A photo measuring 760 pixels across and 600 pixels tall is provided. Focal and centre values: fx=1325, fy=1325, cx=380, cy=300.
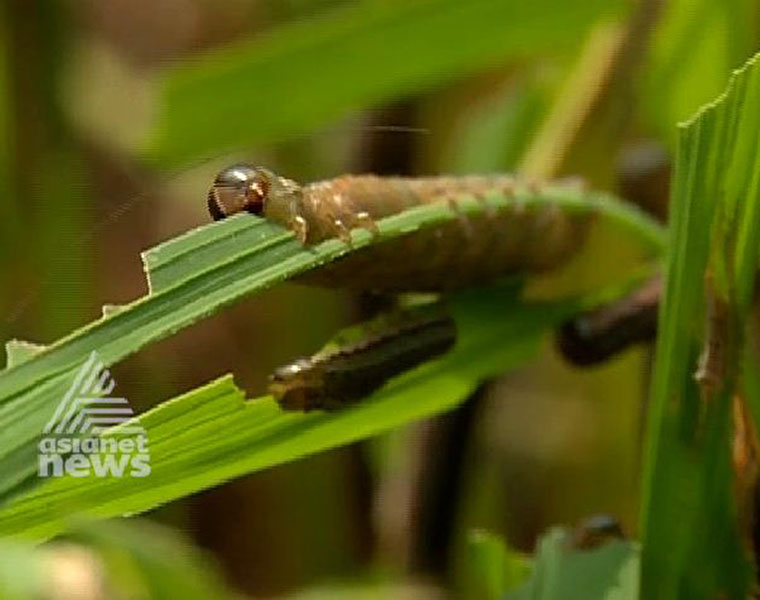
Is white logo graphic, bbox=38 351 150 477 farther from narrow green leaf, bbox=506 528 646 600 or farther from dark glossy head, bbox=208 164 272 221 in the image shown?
narrow green leaf, bbox=506 528 646 600

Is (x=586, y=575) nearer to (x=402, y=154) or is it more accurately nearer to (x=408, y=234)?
(x=408, y=234)

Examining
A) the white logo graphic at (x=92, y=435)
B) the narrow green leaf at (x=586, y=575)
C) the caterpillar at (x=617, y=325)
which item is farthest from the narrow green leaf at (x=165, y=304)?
the caterpillar at (x=617, y=325)

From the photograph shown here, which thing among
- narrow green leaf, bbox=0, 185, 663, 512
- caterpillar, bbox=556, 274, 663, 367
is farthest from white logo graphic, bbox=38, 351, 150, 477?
caterpillar, bbox=556, 274, 663, 367

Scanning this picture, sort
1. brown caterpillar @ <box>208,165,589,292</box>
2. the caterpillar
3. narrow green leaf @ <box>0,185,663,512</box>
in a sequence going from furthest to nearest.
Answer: the caterpillar, brown caterpillar @ <box>208,165,589,292</box>, narrow green leaf @ <box>0,185,663,512</box>

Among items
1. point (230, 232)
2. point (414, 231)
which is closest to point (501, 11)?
point (414, 231)

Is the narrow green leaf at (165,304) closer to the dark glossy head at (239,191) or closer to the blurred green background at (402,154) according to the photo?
the dark glossy head at (239,191)

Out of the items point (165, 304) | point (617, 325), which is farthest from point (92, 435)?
point (617, 325)
